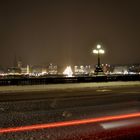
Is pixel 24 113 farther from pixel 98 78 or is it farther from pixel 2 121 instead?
pixel 98 78

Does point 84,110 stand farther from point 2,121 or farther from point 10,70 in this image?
point 10,70

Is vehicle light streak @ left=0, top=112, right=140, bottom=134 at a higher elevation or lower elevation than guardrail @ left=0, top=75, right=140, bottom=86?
lower

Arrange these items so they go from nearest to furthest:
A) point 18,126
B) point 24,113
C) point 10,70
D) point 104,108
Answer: point 18,126, point 24,113, point 104,108, point 10,70

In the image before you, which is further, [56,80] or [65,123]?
[56,80]

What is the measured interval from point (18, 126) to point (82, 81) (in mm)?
28441

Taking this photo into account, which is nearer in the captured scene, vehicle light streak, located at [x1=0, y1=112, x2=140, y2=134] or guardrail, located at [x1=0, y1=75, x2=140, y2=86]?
vehicle light streak, located at [x1=0, y1=112, x2=140, y2=134]

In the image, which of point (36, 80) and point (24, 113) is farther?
point (36, 80)

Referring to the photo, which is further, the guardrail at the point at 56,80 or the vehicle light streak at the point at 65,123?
the guardrail at the point at 56,80

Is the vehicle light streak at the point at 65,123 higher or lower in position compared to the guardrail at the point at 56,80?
lower

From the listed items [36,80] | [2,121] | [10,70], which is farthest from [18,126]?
[10,70]

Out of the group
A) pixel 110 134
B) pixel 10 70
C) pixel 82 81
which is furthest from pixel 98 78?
pixel 10 70

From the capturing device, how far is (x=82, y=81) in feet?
128

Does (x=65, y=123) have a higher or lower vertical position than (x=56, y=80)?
lower

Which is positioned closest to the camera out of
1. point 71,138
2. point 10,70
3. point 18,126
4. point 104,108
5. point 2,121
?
point 71,138
